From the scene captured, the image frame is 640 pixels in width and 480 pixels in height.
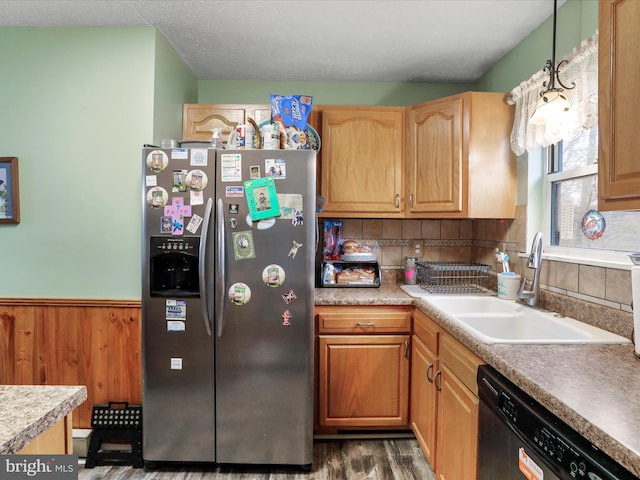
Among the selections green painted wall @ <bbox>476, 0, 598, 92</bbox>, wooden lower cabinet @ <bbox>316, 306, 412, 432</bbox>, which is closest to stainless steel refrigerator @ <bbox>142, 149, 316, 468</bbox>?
wooden lower cabinet @ <bbox>316, 306, 412, 432</bbox>

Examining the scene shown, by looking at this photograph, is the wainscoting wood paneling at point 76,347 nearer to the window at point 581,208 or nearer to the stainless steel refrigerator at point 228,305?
the stainless steel refrigerator at point 228,305

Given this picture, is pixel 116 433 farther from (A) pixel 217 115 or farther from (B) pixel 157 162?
(A) pixel 217 115

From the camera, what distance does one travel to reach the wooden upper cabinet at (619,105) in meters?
1.05

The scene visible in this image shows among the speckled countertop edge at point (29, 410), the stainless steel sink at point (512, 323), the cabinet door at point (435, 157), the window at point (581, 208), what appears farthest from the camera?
the cabinet door at point (435, 157)

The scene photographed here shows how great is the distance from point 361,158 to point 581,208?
1280 millimetres

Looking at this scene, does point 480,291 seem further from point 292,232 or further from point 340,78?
point 340,78

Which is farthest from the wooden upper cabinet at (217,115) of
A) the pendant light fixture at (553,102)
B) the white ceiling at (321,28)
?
the pendant light fixture at (553,102)

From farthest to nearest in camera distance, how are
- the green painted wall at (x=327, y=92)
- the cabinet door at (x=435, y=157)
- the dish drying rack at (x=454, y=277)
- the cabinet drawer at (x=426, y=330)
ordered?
the green painted wall at (x=327, y=92) < the dish drying rack at (x=454, y=277) < the cabinet door at (x=435, y=157) < the cabinet drawer at (x=426, y=330)

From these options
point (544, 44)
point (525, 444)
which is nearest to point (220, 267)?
point (525, 444)

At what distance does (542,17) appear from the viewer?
203cm

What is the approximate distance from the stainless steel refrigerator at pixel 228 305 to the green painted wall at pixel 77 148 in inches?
14.1

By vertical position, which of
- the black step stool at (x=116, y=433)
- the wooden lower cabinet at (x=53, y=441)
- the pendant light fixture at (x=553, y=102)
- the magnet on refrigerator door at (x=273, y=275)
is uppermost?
the pendant light fixture at (x=553, y=102)

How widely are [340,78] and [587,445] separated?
8.61 feet

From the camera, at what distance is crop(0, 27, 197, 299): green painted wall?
7.25 feet
